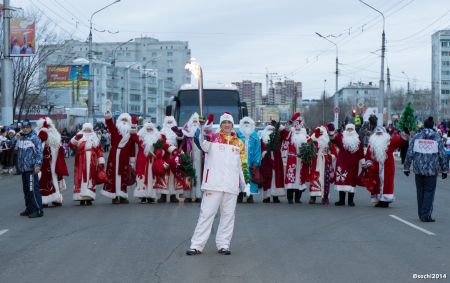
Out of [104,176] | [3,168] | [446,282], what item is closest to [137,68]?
[3,168]

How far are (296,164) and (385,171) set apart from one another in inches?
79.1

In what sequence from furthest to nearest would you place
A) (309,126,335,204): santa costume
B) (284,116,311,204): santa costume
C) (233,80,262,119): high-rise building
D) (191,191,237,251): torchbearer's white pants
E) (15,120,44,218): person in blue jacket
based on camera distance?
(233,80,262,119): high-rise building → (284,116,311,204): santa costume → (309,126,335,204): santa costume → (15,120,44,218): person in blue jacket → (191,191,237,251): torchbearer's white pants

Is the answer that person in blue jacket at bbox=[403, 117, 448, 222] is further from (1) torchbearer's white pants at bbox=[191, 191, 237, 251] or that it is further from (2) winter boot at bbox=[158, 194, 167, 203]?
(2) winter boot at bbox=[158, 194, 167, 203]

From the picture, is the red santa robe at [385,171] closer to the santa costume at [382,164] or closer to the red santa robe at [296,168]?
the santa costume at [382,164]

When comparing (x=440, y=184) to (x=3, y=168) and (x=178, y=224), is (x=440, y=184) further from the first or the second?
(x=3, y=168)

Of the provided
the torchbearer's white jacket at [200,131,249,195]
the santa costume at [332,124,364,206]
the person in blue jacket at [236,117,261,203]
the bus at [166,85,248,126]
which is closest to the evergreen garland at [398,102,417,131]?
the bus at [166,85,248,126]

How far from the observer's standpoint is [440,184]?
24.1m

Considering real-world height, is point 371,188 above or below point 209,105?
below

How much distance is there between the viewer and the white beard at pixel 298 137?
16.6 m

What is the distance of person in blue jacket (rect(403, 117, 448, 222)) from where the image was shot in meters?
13.2

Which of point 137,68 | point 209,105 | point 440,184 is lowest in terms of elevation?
point 440,184

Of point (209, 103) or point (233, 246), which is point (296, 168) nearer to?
point (233, 246)

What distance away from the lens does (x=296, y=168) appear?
54.4ft

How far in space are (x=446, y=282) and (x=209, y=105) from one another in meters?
16.6
